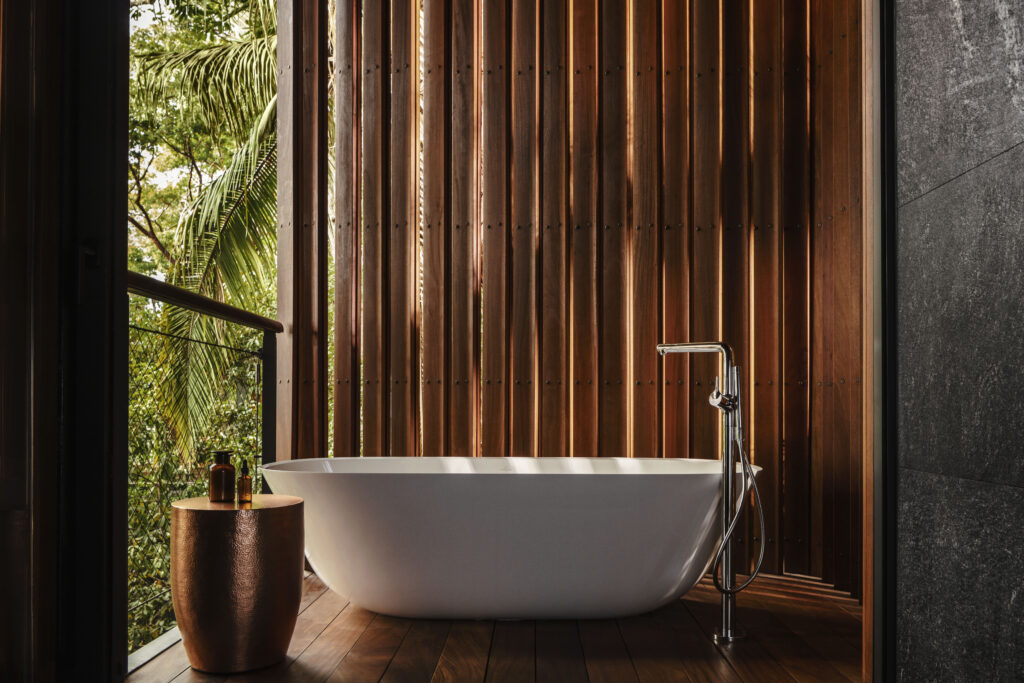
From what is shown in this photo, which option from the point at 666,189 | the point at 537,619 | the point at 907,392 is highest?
the point at 666,189

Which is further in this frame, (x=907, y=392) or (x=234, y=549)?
(x=234, y=549)

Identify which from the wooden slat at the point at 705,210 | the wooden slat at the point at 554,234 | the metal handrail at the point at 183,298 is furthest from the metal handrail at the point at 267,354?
the wooden slat at the point at 705,210

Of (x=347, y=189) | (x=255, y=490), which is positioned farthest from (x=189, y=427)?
(x=347, y=189)

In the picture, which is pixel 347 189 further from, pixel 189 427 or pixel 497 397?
pixel 189 427

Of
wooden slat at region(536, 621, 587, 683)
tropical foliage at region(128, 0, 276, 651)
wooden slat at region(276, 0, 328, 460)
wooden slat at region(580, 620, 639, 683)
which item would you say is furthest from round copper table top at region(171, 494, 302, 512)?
tropical foliage at region(128, 0, 276, 651)

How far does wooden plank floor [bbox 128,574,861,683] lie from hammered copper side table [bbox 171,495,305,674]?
0.23 ft

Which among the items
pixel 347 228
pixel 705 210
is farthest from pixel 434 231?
pixel 705 210

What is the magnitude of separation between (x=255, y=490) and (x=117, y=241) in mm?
2085

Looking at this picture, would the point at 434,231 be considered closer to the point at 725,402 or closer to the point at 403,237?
the point at 403,237

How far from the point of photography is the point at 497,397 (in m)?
3.29

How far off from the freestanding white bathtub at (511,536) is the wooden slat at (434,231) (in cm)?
89

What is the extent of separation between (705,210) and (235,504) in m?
2.08

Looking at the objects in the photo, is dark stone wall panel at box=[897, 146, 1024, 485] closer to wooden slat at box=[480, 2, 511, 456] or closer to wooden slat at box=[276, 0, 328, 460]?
wooden slat at box=[480, 2, 511, 456]

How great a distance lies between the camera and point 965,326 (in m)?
1.34
